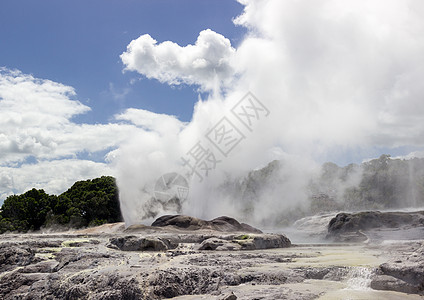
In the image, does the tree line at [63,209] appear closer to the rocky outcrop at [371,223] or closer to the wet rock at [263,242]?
the rocky outcrop at [371,223]

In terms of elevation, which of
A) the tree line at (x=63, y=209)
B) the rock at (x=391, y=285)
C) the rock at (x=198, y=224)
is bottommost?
the rock at (x=391, y=285)

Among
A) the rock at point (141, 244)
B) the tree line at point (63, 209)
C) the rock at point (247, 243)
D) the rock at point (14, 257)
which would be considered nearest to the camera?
the rock at point (14, 257)

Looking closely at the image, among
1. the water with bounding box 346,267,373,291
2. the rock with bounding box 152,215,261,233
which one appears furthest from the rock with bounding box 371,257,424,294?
the rock with bounding box 152,215,261,233

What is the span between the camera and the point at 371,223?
34.8 metres

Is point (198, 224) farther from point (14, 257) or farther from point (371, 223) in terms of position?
point (14, 257)

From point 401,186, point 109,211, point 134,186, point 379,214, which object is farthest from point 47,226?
point 401,186

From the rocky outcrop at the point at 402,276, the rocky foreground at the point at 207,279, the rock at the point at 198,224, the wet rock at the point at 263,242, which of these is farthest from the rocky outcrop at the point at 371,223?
the rocky outcrop at the point at 402,276

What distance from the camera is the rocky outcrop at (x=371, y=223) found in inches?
1321

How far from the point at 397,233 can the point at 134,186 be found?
30.1 metres

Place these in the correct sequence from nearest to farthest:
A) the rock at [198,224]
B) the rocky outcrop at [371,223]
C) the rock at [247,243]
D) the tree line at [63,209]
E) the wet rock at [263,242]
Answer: the rock at [247,243] < the wet rock at [263,242] < the rock at [198,224] < the rocky outcrop at [371,223] < the tree line at [63,209]

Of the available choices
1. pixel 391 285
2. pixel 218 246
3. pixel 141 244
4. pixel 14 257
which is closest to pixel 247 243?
pixel 218 246

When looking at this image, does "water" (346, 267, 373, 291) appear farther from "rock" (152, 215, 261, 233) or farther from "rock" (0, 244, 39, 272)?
"rock" (152, 215, 261, 233)

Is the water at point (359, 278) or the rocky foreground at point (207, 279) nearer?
the rocky foreground at point (207, 279)

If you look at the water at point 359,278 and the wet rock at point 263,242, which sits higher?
the wet rock at point 263,242
